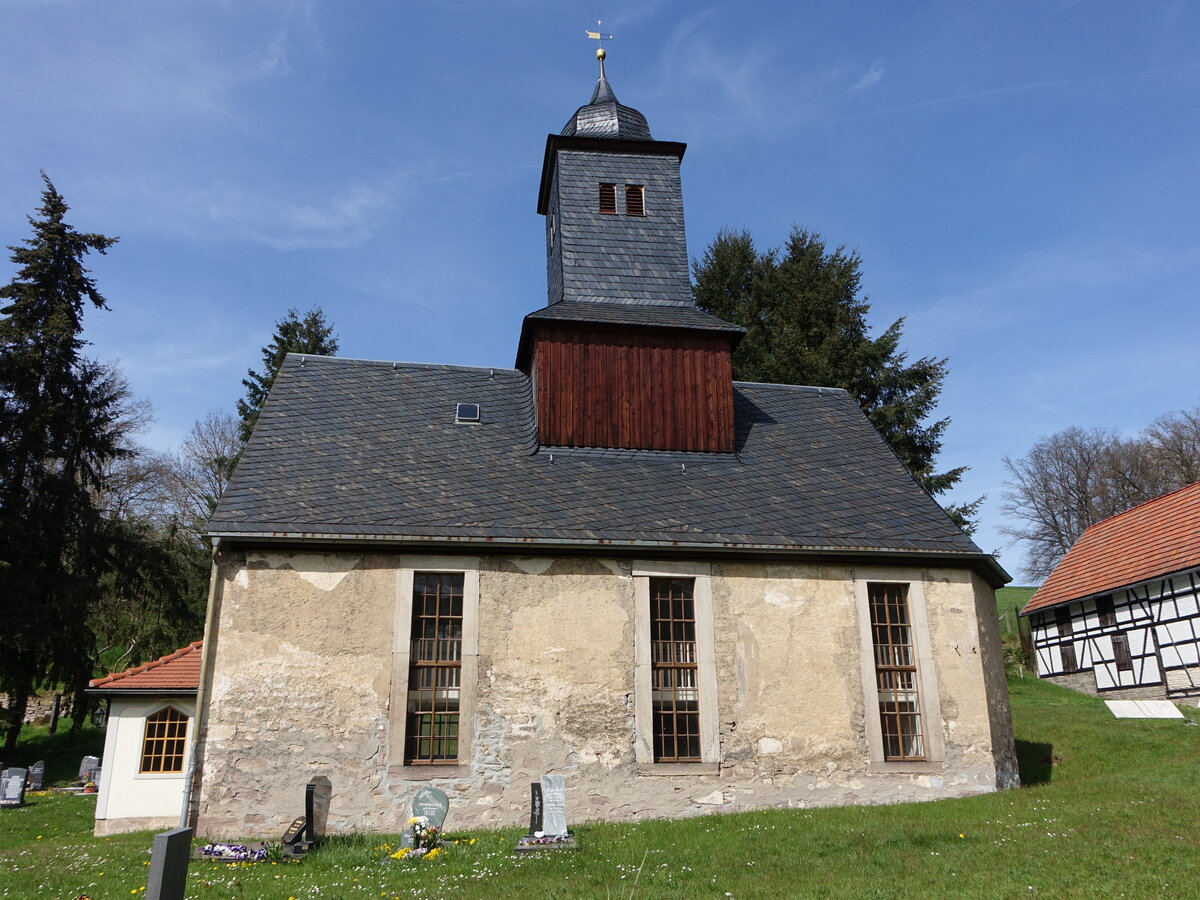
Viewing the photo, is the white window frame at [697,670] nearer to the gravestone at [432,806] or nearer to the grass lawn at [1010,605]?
the gravestone at [432,806]

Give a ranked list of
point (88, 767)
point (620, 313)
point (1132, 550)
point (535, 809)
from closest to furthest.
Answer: point (535, 809), point (620, 313), point (88, 767), point (1132, 550)

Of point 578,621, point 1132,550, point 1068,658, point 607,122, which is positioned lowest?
point 1068,658

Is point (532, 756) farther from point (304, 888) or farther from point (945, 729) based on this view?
point (945, 729)

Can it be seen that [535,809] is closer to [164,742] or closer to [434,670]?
[434,670]

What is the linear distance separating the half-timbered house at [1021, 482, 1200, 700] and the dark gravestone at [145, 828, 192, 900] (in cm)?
2248

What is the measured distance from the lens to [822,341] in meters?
28.9

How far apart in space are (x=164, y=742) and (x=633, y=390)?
9848 mm

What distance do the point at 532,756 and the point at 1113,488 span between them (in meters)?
37.5

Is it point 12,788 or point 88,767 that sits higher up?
point 88,767

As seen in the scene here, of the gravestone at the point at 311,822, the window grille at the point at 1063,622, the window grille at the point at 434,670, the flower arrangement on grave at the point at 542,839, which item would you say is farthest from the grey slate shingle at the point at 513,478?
the window grille at the point at 1063,622

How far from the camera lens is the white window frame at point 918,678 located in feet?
40.3

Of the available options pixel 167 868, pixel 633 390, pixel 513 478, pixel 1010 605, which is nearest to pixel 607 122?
pixel 633 390

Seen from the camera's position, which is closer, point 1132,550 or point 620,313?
point 620,313

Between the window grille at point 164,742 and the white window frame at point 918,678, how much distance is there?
1086cm
